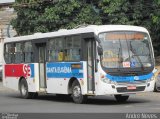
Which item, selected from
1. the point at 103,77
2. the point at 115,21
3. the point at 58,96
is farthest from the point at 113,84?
the point at 115,21

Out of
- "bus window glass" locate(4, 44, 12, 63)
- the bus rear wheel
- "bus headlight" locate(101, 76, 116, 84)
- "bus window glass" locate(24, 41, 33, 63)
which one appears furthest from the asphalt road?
"bus window glass" locate(4, 44, 12, 63)

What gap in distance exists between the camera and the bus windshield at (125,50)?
20.7m

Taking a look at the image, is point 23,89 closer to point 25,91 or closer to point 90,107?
point 25,91

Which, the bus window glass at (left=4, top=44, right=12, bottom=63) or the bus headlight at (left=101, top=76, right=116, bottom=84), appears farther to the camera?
the bus window glass at (left=4, top=44, right=12, bottom=63)

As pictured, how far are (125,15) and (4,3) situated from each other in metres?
21.6

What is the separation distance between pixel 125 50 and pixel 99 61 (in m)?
1.10

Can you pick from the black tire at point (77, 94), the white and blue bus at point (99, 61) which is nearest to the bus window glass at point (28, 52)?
the white and blue bus at point (99, 61)

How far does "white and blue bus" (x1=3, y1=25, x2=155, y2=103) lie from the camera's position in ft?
67.7

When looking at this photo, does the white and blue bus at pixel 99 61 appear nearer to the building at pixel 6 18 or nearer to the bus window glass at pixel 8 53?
the bus window glass at pixel 8 53

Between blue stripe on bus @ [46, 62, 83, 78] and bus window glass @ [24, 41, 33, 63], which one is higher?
bus window glass @ [24, 41, 33, 63]

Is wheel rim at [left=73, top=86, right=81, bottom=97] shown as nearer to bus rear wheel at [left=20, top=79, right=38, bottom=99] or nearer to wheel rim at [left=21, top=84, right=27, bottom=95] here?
bus rear wheel at [left=20, top=79, right=38, bottom=99]

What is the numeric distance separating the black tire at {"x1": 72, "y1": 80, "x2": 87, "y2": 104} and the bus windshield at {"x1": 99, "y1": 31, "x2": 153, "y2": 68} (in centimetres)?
178

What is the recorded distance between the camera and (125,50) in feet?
68.7

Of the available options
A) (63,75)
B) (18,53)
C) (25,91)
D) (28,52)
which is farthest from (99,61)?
(18,53)
